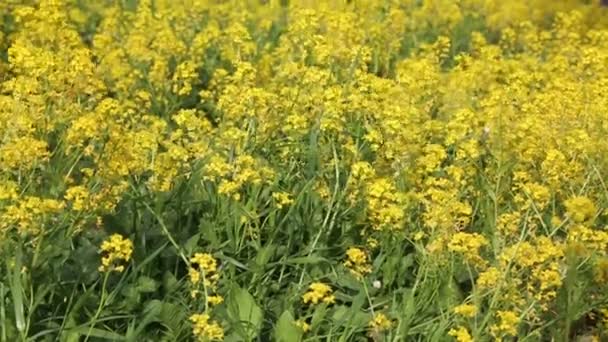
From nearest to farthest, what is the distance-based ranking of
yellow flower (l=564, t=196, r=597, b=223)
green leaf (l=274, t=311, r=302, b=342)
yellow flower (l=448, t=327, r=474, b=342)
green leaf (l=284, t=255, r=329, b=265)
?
yellow flower (l=448, t=327, r=474, b=342) → green leaf (l=274, t=311, r=302, b=342) → yellow flower (l=564, t=196, r=597, b=223) → green leaf (l=284, t=255, r=329, b=265)

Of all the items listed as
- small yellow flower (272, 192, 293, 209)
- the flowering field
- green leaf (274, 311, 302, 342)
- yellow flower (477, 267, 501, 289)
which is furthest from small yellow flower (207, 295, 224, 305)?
yellow flower (477, 267, 501, 289)

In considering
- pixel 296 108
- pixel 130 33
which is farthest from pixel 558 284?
pixel 130 33

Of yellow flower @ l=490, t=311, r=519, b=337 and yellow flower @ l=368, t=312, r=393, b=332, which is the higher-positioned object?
yellow flower @ l=490, t=311, r=519, b=337

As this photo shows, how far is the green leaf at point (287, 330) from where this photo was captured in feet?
10.2

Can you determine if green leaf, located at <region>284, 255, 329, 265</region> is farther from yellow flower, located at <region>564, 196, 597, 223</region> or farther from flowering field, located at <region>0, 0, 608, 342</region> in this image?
yellow flower, located at <region>564, 196, 597, 223</region>

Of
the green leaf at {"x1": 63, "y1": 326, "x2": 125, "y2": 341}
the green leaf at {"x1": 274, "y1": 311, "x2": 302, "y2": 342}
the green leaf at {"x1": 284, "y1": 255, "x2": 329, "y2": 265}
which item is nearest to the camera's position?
the green leaf at {"x1": 63, "y1": 326, "x2": 125, "y2": 341}

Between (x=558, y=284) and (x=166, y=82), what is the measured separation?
240 cm

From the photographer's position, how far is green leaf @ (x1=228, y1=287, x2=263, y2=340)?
10.3 feet

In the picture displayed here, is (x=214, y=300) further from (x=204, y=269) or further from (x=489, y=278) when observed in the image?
(x=489, y=278)

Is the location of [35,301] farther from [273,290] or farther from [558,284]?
[558,284]

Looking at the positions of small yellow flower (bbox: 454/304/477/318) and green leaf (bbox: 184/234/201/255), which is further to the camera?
green leaf (bbox: 184/234/201/255)

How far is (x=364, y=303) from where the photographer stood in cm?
344

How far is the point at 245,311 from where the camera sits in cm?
322

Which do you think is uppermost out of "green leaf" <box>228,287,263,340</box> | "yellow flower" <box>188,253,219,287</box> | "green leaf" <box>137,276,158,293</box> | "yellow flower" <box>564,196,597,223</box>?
"yellow flower" <box>564,196,597,223</box>
